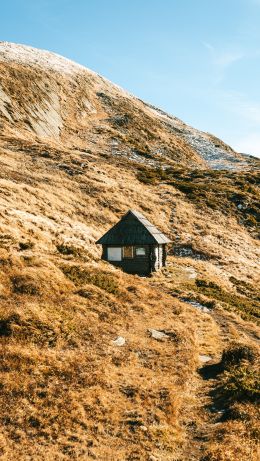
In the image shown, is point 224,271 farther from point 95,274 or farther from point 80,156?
point 80,156

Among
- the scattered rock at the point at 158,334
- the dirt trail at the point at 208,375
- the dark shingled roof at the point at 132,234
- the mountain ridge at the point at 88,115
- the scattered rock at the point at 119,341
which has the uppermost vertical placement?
the mountain ridge at the point at 88,115

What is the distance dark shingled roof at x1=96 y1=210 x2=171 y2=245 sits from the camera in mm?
A: 36844

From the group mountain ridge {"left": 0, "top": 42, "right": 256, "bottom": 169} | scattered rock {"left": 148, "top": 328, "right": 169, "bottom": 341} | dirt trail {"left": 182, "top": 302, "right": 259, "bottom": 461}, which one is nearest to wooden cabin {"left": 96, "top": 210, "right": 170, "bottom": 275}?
dirt trail {"left": 182, "top": 302, "right": 259, "bottom": 461}

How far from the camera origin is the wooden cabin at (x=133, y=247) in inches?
1443

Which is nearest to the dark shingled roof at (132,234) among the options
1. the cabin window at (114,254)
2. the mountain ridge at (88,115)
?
the cabin window at (114,254)

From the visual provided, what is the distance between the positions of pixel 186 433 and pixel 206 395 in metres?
2.77

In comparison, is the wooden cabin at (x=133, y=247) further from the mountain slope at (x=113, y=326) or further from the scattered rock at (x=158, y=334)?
the scattered rock at (x=158, y=334)

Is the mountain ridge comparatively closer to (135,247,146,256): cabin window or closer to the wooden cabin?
the wooden cabin

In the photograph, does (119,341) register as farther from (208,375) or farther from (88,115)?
(88,115)

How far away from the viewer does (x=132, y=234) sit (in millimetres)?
37344

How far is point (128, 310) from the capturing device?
70.5 ft

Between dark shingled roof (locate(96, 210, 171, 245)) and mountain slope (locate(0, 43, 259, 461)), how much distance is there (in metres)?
2.28

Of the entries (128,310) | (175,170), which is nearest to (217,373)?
(128,310)

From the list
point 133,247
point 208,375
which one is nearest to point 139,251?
point 133,247
